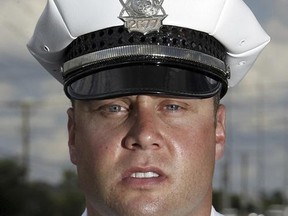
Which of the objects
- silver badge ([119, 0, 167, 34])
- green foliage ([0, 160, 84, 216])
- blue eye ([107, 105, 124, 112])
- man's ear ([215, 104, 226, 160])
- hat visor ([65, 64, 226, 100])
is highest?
silver badge ([119, 0, 167, 34])

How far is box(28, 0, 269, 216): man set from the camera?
11.2ft

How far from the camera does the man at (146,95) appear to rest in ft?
11.2

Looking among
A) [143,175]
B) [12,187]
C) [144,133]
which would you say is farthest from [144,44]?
[12,187]

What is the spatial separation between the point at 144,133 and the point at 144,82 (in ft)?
0.69

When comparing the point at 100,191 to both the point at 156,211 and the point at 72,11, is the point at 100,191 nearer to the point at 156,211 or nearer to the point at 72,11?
the point at 156,211

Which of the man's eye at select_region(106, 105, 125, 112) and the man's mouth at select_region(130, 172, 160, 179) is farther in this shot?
the man's eye at select_region(106, 105, 125, 112)

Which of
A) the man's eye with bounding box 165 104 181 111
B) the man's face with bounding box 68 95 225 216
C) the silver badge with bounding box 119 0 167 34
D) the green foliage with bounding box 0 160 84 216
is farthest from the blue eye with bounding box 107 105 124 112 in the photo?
the green foliage with bounding box 0 160 84 216

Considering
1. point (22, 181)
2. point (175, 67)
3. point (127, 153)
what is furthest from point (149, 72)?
point (22, 181)

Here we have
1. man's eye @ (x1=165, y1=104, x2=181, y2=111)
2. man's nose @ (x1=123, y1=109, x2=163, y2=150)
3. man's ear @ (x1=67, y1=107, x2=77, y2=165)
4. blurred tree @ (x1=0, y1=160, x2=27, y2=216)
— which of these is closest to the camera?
man's nose @ (x1=123, y1=109, x2=163, y2=150)

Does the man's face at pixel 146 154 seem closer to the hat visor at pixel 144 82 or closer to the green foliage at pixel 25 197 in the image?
the hat visor at pixel 144 82

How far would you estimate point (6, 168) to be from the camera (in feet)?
119

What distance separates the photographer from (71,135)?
3.74m

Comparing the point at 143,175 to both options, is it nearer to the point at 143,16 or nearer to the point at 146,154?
the point at 146,154

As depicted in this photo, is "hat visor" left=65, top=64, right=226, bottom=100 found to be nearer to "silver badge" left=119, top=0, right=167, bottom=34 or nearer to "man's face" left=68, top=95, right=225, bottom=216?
"man's face" left=68, top=95, right=225, bottom=216
